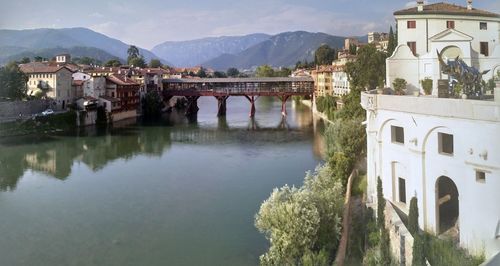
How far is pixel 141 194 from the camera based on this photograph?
6.91m

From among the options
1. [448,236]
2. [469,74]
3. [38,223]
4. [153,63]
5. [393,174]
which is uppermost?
[153,63]

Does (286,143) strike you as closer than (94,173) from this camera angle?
No

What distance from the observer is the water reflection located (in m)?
9.46

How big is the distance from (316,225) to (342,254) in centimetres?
31

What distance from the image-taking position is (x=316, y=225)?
151 inches

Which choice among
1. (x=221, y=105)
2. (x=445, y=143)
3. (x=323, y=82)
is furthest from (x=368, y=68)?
(x=221, y=105)

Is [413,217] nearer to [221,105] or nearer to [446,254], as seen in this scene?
[446,254]

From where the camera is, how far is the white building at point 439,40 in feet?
7.02

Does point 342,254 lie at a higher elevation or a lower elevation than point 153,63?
lower

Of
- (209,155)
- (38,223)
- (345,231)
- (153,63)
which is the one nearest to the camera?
(345,231)

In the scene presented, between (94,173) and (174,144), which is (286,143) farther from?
(94,173)

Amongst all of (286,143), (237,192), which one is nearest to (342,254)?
(237,192)

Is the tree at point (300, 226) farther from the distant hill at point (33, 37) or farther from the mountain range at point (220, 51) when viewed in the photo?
the mountain range at point (220, 51)

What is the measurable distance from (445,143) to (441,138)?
0.05m
